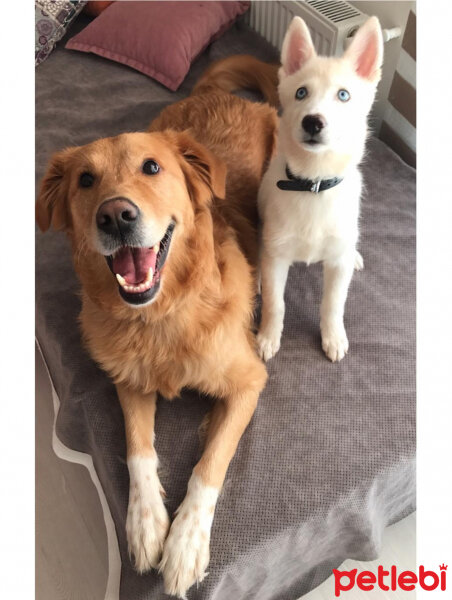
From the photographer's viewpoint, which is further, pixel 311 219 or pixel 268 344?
pixel 268 344

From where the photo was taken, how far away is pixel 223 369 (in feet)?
4.57

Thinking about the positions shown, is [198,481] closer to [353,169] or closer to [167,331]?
[167,331]

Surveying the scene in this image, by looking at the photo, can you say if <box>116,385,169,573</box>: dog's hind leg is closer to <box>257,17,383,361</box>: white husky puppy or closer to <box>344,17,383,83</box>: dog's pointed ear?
<box>257,17,383,361</box>: white husky puppy

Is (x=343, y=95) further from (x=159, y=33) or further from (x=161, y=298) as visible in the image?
(x=159, y=33)

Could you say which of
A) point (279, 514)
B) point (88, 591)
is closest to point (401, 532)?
point (279, 514)

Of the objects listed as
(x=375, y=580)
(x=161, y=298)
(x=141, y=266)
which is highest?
(x=141, y=266)

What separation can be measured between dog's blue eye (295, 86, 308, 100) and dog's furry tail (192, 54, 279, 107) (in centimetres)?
87

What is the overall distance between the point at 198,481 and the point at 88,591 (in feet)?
2.08

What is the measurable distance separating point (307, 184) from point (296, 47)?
1.17ft

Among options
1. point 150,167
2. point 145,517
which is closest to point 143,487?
point 145,517

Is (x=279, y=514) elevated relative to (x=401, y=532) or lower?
elevated

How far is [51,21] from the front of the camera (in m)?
2.49

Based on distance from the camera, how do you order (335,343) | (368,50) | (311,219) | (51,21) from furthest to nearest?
(51,21) < (335,343) < (311,219) < (368,50)

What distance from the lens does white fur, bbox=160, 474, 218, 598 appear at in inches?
45.7
